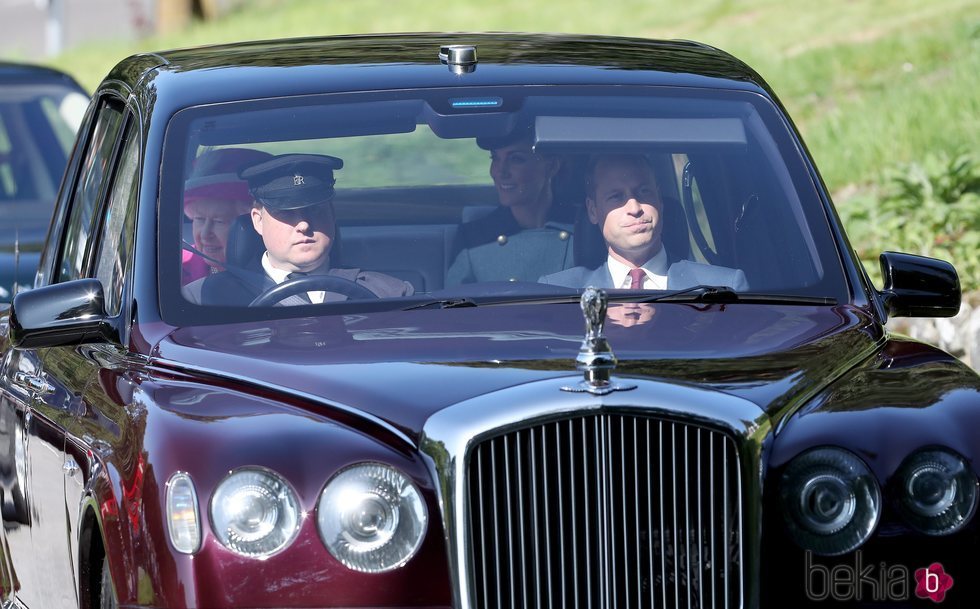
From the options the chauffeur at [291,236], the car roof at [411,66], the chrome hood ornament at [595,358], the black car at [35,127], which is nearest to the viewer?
the chrome hood ornament at [595,358]

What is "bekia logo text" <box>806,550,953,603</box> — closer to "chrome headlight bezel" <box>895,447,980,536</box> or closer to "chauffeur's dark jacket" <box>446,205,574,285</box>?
"chrome headlight bezel" <box>895,447,980,536</box>

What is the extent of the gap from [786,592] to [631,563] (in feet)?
1.03

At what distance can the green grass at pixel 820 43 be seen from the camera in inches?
467

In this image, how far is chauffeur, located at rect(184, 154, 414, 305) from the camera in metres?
4.60

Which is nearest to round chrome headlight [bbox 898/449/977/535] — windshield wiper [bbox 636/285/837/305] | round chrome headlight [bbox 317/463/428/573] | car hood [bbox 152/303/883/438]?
car hood [bbox 152/303/883/438]

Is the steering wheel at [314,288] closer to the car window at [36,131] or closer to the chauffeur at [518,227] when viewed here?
the chauffeur at [518,227]

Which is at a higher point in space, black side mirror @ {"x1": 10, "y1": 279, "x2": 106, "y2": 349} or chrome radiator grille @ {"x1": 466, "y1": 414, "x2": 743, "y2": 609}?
black side mirror @ {"x1": 10, "y1": 279, "x2": 106, "y2": 349}

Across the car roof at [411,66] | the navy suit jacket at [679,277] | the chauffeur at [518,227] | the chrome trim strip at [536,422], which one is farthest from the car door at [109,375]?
the navy suit jacket at [679,277]

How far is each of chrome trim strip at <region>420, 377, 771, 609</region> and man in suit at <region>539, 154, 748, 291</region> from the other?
1.03 meters

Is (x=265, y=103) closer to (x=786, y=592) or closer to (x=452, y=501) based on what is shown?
(x=452, y=501)

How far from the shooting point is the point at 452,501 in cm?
358

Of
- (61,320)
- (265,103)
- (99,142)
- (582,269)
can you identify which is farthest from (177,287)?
(99,142)

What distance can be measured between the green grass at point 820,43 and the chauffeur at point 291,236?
19.9 feet

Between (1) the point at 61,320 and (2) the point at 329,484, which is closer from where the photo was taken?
(2) the point at 329,484
